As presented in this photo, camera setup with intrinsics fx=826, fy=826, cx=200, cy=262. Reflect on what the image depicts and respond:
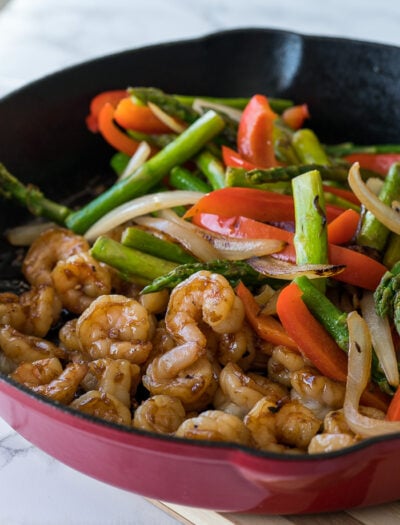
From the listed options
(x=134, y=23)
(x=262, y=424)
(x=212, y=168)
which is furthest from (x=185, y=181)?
(x=134, y=23)

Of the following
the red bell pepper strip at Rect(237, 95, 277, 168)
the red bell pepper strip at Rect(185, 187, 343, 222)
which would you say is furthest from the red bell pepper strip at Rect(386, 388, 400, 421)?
the red bell pepper strip at Rect(237, 95, 277, 168)

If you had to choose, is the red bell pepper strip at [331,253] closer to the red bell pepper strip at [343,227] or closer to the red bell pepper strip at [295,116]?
the red bell pepper strip at [343,227]

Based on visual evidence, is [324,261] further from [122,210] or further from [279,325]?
[122,210]

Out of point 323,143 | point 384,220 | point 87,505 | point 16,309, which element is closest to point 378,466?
point 87,505

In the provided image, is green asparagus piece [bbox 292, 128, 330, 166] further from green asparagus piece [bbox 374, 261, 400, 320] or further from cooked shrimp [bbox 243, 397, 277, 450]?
cooked shrimp [bbox 243, 397, 277, 450]

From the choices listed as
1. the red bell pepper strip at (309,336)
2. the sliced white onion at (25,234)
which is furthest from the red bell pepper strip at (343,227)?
the sliced white onion at (25,234)

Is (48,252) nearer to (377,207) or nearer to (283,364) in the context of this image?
(283,364)

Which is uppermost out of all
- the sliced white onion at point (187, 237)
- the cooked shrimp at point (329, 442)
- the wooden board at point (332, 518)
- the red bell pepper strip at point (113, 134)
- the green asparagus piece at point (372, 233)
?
the red bell pepper strip at point (113, 134)
